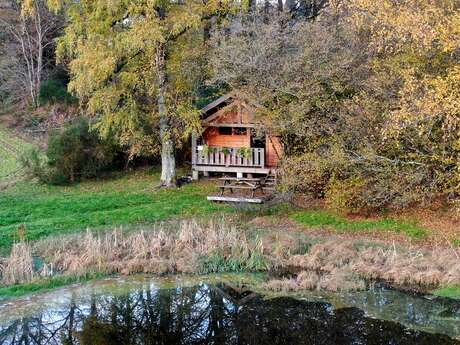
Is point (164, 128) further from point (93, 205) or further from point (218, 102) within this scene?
point (93, 205)

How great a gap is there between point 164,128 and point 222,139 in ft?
9.28

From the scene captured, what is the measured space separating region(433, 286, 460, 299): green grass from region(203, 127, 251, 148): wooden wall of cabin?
12.8 m

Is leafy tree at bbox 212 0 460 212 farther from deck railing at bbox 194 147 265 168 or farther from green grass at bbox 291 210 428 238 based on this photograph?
deck railing at bbox 194 147 265 168

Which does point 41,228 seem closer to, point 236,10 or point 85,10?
point 85,10

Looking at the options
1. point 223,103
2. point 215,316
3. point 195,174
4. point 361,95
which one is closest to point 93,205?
point 195,174

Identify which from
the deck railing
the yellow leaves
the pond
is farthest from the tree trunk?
the pond

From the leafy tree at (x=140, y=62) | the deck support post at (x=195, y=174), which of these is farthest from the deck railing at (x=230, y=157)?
the leafy tree at (x=140, y=62)

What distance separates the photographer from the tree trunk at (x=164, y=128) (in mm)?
24734

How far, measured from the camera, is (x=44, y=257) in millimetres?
17312

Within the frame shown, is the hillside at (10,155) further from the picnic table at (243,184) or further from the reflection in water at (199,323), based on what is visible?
the reflection in water at (199,323)

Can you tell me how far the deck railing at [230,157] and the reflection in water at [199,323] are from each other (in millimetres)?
10859

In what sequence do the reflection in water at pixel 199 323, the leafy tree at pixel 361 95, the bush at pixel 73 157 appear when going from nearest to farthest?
the reflection in water at pixel 199 323, the leafy tree at pixel 361 95, the bush at pixel 73 157

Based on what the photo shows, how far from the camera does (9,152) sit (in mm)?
32438

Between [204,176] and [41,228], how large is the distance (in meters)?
9.12
